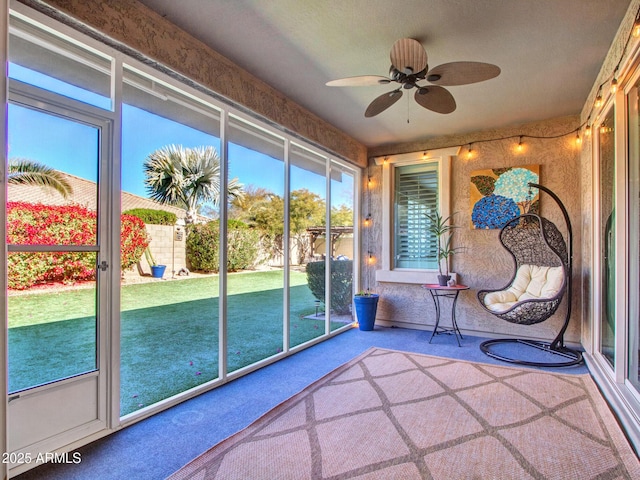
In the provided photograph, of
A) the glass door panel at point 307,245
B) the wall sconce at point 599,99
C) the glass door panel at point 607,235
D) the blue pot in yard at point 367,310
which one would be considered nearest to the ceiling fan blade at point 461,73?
the glass door panel at point 607,235

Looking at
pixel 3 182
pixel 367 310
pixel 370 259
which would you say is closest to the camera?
pixel 3 182

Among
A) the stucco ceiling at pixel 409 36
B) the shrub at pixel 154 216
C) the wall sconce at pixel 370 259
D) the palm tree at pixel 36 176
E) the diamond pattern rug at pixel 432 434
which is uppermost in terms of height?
the stucco ceiling at pixel 409 36

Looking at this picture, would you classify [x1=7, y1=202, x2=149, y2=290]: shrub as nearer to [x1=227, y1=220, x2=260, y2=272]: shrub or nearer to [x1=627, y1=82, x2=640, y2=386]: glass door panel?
[x1=227, y1=220, x2=260, y2=272]: shrub

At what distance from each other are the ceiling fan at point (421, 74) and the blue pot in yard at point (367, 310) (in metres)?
2.90

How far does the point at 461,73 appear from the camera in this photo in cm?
243

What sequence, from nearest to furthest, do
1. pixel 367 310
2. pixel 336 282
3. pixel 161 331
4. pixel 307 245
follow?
1. pixel 161 331
2. pixel 307 245
3. pixel 367 310
4. pixel 336 282

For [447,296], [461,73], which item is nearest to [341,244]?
[447,296]

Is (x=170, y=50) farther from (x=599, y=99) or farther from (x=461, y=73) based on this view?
(x=599, y=99)

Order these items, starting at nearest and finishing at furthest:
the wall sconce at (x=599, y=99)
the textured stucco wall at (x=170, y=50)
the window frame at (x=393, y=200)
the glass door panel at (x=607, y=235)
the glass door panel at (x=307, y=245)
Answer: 1. the textured stucco wall at (x=170, y=50)
2. the glass door panel at (x=607, y=235)
3. the wall sconce at (x=599, y=99)
4. the glass door panel at (x=307, y=245)
5. the window frame at (x=393, y=200)

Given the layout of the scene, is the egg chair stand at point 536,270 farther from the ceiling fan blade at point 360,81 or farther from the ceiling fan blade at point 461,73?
A: the ceiling fan blade at point 360,81

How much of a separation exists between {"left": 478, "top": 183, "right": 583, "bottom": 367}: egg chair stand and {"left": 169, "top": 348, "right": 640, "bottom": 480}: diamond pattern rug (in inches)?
26.2

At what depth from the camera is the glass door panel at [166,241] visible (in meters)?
2.51

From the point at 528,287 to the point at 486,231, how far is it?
882 millimetres

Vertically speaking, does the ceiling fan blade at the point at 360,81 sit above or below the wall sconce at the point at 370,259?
above
